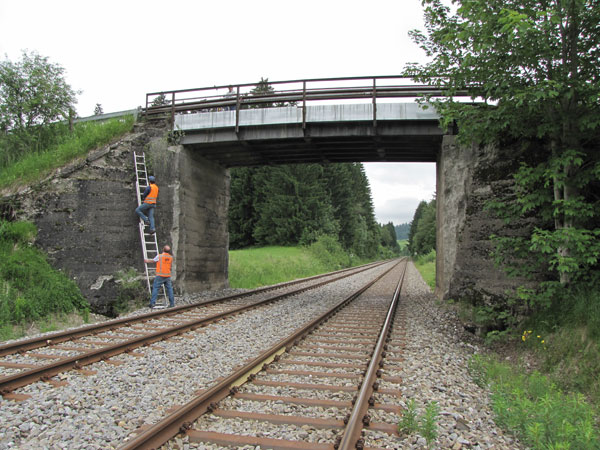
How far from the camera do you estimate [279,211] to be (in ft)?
129

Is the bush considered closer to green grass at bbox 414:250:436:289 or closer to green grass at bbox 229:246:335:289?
green grass at bbox 229:246:335:289

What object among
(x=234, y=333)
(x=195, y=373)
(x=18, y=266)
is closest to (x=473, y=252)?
(x=234, y=333)

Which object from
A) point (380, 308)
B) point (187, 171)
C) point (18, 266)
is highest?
point (187, 171)

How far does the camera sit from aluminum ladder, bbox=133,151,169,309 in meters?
11.5

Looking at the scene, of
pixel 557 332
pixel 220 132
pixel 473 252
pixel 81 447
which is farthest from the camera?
pixel 220 132

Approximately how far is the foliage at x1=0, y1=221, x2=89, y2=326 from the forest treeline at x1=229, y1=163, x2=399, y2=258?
1107 inches

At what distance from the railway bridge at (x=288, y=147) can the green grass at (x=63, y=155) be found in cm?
160

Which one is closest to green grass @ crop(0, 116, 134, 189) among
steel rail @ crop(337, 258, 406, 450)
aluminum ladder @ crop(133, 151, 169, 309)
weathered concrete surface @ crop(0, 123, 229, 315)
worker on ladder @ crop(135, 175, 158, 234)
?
weathered concrete surface @ crop(0, 123, 229, 315)

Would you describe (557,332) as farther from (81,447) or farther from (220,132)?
(220,132)

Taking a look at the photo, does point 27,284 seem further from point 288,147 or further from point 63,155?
point 288,147

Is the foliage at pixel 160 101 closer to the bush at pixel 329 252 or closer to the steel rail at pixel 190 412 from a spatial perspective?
the steel rail at pixel 190 412

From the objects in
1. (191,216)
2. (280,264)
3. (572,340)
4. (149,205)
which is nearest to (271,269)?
(280,264)

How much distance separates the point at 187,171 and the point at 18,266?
17.5ft

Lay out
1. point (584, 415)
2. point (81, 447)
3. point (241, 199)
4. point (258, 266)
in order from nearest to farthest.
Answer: point (81, 447) → point (584, 415) → point (258, 266) → point (241, 199)
